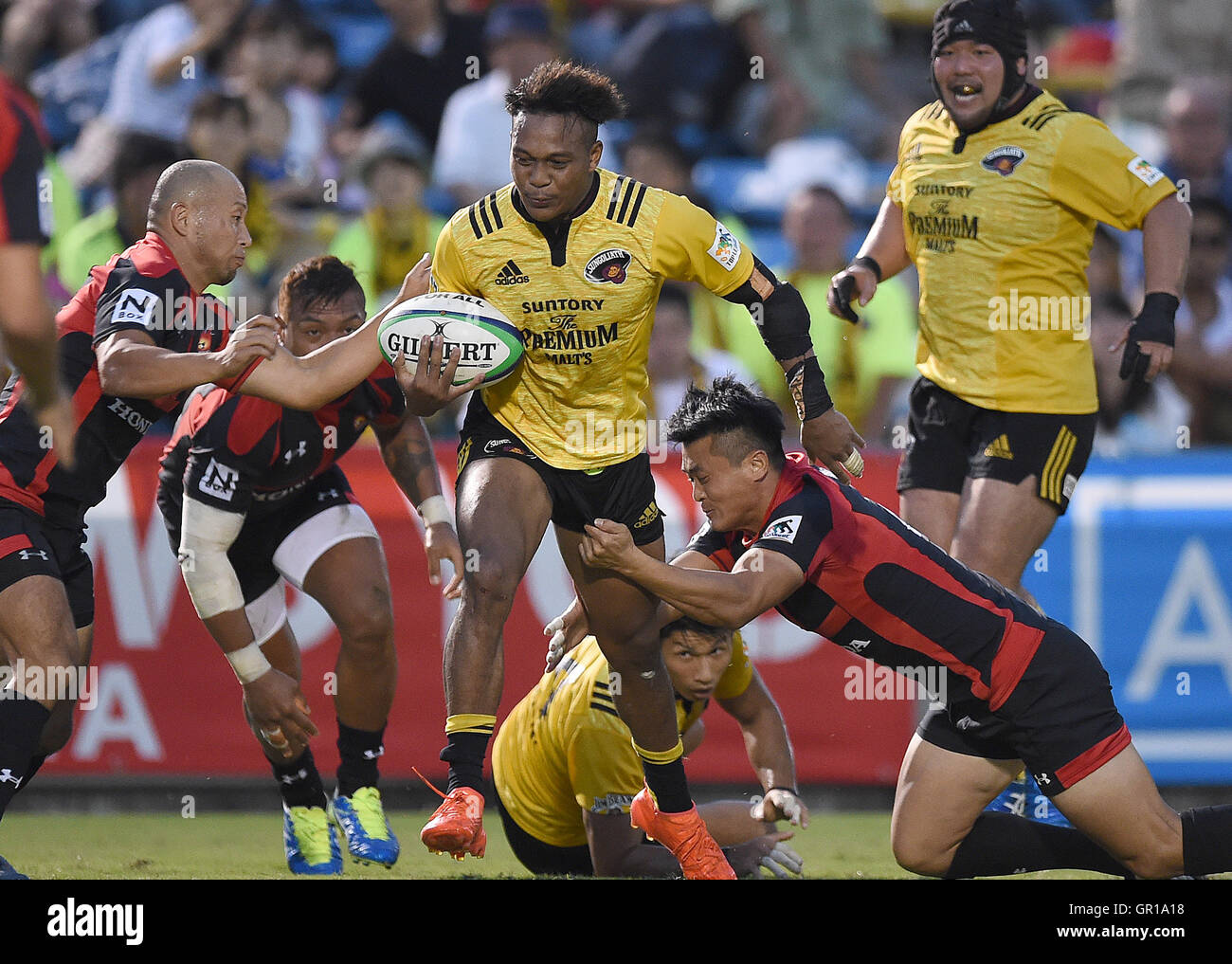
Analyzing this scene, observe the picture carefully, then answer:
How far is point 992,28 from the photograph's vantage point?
248 inches

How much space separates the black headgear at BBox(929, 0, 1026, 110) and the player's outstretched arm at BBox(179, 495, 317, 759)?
3.35 m

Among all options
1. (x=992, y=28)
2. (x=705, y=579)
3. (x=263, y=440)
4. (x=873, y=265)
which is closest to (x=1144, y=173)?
(x=992, y=28)

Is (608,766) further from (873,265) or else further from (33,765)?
(873,265)

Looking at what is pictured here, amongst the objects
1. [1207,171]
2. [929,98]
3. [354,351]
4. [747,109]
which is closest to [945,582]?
[354,351]

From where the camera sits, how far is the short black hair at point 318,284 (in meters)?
6.34

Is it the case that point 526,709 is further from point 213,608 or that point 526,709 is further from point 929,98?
point 929,98

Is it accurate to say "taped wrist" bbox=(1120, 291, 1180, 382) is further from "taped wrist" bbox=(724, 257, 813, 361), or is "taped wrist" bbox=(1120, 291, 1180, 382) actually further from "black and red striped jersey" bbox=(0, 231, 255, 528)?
"black and red striped jersey" bbox=(0, 231, 255, 528)

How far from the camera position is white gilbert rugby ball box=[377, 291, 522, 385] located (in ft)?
17.6

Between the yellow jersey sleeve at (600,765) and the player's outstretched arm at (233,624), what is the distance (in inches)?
38.5

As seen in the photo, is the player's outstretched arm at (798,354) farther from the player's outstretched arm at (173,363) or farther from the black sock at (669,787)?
the player's outstretched arm at (173,363)

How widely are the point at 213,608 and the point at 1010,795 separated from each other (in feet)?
10.6

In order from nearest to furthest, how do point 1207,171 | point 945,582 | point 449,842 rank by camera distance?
1. point 449,842
2. point 945,582
3. point 1207,171

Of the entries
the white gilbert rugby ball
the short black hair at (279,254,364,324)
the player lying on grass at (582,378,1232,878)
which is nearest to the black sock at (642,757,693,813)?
the player lying on grass at (582,378,1232,878)
